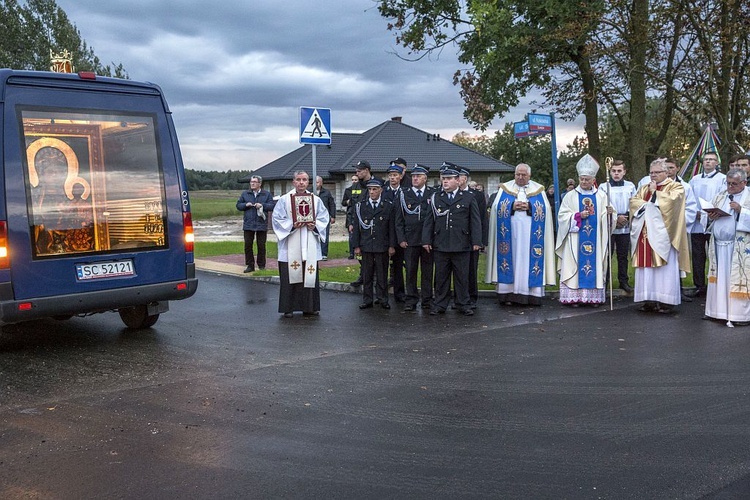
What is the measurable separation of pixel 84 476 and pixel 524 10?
659 inches

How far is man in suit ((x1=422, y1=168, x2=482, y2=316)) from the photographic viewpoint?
10750mm

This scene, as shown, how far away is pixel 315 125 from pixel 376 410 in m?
8.15

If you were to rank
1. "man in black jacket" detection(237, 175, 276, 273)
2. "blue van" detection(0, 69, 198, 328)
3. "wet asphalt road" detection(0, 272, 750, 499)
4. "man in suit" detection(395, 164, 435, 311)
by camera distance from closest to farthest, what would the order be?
"wet asphalt road" detection(0, 272, 750, 499) < "blue van" detection(0, 69, 198, 328) < "man in suit" detection(395, 164, 435, 311) < "man in black jacket" detection(237, 175, 276, 273)

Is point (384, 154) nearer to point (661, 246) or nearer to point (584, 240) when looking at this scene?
point (584, 240)

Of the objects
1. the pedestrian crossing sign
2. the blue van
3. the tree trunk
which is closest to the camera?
the blue van

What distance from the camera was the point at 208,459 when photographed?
4824mm

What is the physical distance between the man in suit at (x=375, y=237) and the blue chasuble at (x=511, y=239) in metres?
1.73

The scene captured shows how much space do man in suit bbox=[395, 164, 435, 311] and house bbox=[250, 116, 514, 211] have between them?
33.1 metres

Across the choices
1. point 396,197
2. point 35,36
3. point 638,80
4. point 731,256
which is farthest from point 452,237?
point 35,36

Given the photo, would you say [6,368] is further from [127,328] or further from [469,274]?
[469,274]

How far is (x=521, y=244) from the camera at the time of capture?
11.7 meters

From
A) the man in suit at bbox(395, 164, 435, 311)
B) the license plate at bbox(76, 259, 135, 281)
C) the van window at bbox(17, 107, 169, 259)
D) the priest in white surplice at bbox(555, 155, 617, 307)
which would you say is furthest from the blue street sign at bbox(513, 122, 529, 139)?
the license plate at bbox(76, 259, 135, 281)

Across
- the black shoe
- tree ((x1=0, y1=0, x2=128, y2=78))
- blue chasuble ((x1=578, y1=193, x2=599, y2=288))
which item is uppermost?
tree ((x1=0, y1=0, x2=128, y2=78))

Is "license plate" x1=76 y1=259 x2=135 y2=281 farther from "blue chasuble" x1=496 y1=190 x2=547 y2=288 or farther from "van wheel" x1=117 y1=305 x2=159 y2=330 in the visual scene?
"blue chasuble" x1=496 y1=190 x2=547 y2=288
